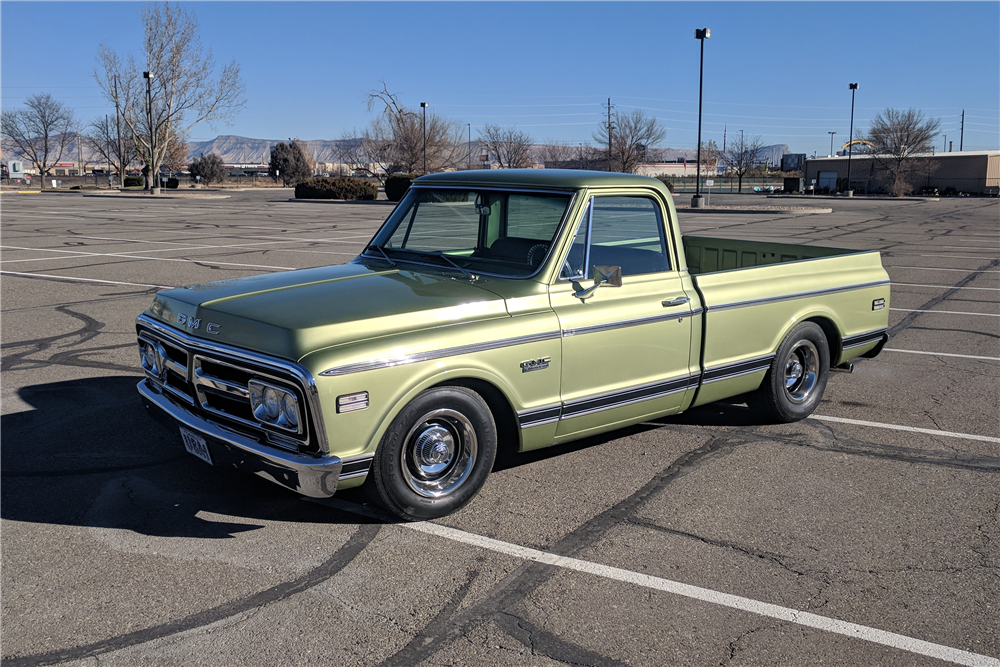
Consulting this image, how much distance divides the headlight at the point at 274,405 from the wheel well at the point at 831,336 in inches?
160

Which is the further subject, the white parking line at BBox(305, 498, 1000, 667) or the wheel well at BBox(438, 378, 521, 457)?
the wheel well at BBox(438, 378, 521, 457)

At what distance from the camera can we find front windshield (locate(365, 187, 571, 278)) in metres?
5.06

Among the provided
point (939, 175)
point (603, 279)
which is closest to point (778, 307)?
point (603, 279)

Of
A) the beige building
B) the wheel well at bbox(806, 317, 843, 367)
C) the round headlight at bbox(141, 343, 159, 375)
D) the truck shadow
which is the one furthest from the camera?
the beige building

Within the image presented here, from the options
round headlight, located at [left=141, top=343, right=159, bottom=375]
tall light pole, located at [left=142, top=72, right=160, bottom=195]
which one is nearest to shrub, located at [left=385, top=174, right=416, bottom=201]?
tall light pole, located at [left=142, top=72, right=160, bottom=195]

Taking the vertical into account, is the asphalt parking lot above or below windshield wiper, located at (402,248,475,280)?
below

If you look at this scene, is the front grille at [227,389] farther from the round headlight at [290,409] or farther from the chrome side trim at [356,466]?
the chrome side trim at [356,466]

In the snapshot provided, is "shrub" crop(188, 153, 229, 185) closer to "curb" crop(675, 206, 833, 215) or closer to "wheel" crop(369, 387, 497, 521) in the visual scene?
"curb" crop(675, 206, 833, 215)

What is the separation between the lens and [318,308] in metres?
4.36

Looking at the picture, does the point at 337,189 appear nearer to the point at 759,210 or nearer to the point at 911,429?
the point at 759,210

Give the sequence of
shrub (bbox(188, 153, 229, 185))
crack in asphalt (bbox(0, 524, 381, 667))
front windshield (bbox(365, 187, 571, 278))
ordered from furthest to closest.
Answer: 1. shrub (bbox(188, 153, 229, 185))
2. front windshield (bbox(365, 187, 571, 278))
3. crack in asphalt (bbox(0, 524, 381, 667))

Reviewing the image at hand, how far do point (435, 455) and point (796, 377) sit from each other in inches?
126

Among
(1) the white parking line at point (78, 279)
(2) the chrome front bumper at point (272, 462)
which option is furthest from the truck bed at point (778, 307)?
(1) the white parking line at point (78, 279)

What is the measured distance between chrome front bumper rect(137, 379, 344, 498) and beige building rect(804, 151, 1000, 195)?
7441 cm
